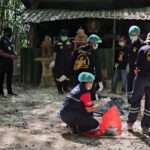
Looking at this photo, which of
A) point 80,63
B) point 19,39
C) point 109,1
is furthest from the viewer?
point 19,39

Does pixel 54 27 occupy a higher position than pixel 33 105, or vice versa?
pixel 54 27

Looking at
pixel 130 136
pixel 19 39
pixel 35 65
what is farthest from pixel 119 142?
pixel 19 39

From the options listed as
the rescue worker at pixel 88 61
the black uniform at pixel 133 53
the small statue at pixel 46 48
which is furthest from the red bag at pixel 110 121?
the small statue at pixel 46 48

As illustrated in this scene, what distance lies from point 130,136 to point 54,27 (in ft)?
31.6

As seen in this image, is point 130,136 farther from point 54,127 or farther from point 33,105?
point 33,105

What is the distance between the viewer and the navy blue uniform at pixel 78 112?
5719 millimetres

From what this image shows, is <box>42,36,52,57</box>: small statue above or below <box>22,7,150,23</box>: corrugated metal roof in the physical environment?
below

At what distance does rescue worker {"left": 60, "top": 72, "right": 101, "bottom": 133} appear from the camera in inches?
224

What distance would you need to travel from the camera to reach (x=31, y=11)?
43.5 ft

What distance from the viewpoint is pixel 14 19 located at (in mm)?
19250

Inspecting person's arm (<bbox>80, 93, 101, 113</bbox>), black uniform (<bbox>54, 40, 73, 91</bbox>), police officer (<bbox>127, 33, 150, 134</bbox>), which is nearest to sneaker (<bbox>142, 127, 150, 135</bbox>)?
police officer (<bbox>127, 33, 150, 134</bbox>)

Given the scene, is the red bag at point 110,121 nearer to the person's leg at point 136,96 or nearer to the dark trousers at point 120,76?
the person's leg at point 136,96

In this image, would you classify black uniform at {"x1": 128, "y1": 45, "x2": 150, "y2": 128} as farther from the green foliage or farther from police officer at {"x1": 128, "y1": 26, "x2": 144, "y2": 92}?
the green foliage

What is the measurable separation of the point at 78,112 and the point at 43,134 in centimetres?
73
